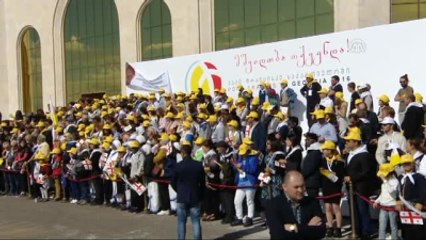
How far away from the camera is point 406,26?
1458cm

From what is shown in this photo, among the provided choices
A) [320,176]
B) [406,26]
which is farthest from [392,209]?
[406,26]

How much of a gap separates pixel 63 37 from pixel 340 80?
985 inches

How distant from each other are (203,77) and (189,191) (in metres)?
10.5

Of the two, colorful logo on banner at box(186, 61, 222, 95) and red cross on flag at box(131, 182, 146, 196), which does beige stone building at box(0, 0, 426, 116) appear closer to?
colorful logo on banner at box(186, 61, 222, 95)

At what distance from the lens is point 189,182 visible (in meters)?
10.8

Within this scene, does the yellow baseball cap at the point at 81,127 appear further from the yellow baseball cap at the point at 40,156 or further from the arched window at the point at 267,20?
the arched window at the point at 267,20

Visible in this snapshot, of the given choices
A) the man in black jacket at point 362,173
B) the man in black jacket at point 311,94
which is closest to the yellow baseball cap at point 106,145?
the man in black jacket at point 311,94

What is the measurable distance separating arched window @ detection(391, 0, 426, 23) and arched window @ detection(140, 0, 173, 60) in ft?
38.3

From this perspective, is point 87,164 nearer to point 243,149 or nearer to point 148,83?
point 243,149

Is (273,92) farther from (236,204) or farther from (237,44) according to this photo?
(237,44)

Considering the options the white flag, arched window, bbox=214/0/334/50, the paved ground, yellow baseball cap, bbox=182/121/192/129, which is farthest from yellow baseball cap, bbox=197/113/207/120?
arched window, bbox=214/0/334/50

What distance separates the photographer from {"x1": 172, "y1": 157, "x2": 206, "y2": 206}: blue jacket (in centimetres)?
1078

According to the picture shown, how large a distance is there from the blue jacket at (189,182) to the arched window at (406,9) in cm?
1384

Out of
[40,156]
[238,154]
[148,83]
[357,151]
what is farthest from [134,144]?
[148,83]
